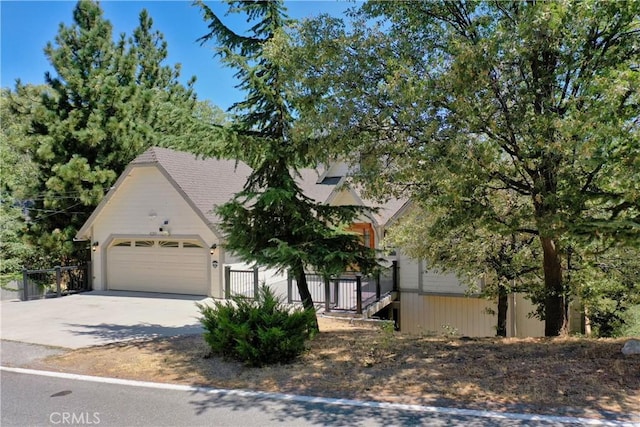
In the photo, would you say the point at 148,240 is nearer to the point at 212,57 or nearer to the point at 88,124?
the point at 88,124

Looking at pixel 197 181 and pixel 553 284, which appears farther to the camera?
pixel 197 181

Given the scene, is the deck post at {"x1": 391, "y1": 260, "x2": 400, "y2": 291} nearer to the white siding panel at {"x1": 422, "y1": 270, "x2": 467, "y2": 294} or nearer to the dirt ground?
the white siding panel at {"x1": 422, "y1": 270, "x2": 467, "y2": 294}

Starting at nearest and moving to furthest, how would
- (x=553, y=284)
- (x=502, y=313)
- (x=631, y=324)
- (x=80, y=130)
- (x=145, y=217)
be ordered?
(x=553, y=284) < (x=502, y=313) < (x=631, y=324) < (x=145, y=217) < (x=80, y=130)

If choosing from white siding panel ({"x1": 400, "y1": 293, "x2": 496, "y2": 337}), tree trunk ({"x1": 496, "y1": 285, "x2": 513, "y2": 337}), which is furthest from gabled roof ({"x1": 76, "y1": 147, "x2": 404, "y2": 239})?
tree trunk ({"x1": 496, "y1": 285, "x2": 513, "y2": 337})

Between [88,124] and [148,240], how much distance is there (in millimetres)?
5622

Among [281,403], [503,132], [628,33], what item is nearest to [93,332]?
[281,403]

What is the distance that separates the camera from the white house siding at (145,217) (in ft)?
51.9

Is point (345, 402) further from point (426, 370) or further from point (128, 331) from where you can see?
point (128, 331)

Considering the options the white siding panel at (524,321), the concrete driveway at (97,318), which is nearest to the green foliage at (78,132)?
the concrete driveway at (97,318)

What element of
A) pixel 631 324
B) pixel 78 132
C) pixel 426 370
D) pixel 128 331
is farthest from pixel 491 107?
pixel 78 132

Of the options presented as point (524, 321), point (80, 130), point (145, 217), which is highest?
point (80, 130)

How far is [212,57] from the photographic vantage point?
30.9ft

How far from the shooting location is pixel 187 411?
547 cm

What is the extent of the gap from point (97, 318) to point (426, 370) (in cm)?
954
